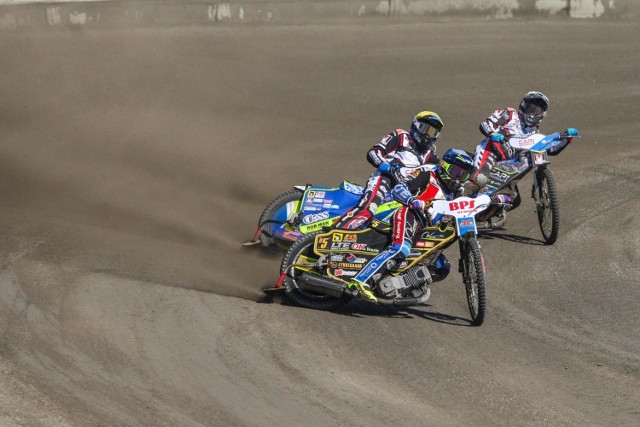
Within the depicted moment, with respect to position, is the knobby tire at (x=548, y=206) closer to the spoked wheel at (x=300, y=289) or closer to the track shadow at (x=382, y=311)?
the track shadow at (x=382, y=311)

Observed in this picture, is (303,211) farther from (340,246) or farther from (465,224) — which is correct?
(465,224)

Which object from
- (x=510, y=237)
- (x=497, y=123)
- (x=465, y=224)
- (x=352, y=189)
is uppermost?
(x=497, y=123)

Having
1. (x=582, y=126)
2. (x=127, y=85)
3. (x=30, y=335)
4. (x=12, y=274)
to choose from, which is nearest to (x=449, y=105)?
(x=582, y=126)

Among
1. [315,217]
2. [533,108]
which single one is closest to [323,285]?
[315,217]

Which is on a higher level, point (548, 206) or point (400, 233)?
point (400, 233)

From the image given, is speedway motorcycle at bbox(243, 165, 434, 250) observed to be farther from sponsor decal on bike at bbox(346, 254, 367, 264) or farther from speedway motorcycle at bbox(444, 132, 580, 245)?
speedway motorcycle at bbox(444, 132, 580, 245)

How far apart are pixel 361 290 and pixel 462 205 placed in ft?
4.66

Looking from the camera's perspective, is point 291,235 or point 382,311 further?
point 291,235

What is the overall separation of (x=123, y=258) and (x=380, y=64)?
11.4 m

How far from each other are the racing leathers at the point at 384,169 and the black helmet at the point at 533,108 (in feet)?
7.02

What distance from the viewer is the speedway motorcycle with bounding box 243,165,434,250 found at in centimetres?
1327

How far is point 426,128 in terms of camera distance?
531 inches

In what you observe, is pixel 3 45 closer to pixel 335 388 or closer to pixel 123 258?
pixel 123 258

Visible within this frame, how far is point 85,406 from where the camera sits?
8484mm
